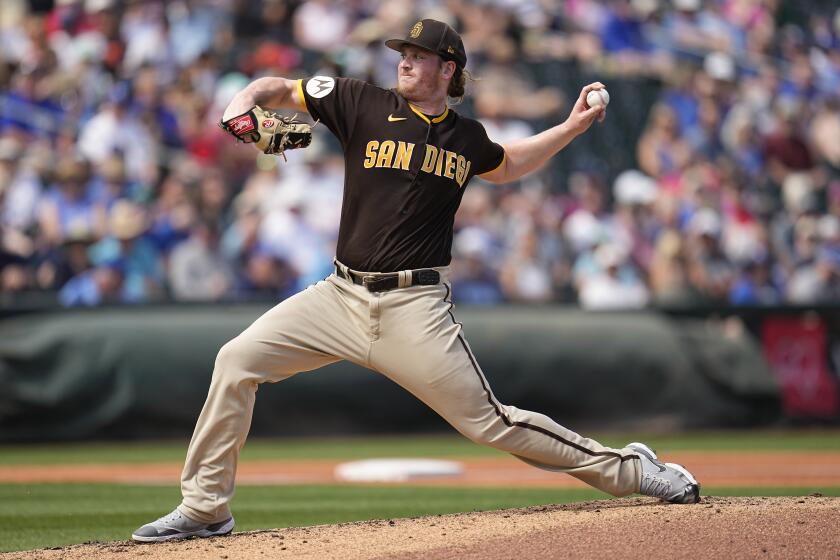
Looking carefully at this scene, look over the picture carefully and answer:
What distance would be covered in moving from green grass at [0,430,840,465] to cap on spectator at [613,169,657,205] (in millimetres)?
2951

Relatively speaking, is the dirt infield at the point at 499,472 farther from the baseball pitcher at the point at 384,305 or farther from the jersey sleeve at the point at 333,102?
the jersey sleeve at the point at 333,102

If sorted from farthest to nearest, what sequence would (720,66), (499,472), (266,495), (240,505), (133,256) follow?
1. (720,66)
2. (133,256)
3. (499,472)
4. (266,495)
5. (240,505)

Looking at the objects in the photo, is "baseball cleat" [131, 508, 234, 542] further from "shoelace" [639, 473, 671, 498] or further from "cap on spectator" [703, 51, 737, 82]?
"cap on spectator" [703, 51, 737, 82]

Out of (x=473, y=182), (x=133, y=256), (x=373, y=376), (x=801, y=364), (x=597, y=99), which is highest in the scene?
(x=473, y=182)

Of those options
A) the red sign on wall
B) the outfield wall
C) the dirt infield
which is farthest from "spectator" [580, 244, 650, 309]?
the dirt infield

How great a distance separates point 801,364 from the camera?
40.0 feet

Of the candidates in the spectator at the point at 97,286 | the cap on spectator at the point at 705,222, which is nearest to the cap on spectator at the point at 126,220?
the spectator at the point at 97,286

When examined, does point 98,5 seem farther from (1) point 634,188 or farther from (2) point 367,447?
(1) point 634,188

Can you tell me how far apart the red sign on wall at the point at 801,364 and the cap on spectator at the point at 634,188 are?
220 cm

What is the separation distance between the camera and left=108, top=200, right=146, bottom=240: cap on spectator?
451 inches

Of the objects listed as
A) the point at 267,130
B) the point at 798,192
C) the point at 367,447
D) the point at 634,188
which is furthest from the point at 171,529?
the point at 798,192

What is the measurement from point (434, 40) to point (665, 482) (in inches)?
82.1

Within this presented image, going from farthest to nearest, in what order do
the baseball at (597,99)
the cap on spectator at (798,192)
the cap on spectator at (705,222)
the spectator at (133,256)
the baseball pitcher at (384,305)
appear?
the cap on spectator at (798,192)
the cap on spectator at (705,222)
the spectator at (133,256)
the baseball at (597,99)
the baseball pitcher at (384,305)

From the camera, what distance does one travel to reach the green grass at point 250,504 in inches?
250
